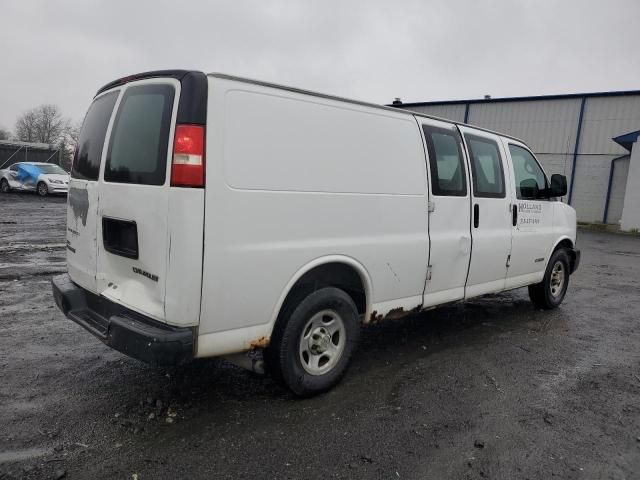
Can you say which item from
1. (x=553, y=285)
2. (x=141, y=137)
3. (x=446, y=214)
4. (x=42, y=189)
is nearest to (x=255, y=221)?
(x=141, y=137)

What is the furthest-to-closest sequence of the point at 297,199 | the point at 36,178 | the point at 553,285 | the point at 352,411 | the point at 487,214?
the point at 36,178 → the point at 553,285 → the point at 487,214 → the point at 352,411 → the point at 297,199

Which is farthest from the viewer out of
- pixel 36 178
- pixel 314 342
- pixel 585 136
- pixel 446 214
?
pixel 585 136

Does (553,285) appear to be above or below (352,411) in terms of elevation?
above

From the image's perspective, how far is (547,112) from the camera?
2450 centimetres

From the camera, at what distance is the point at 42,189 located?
72.8ft

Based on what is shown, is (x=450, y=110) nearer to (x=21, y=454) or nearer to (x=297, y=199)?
(x=297, y=199)

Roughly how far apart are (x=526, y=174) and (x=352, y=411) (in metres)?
3.61

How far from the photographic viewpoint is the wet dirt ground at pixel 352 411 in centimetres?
277

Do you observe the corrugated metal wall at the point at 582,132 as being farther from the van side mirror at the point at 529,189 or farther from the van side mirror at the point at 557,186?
the van side mirror at the point at 529,189

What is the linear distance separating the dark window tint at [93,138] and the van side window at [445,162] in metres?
2.56

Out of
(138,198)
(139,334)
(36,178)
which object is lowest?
(36,178)

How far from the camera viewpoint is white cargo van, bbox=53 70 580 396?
2789mm

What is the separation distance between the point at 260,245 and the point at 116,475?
148 cm

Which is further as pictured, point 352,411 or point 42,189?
point 42,189
